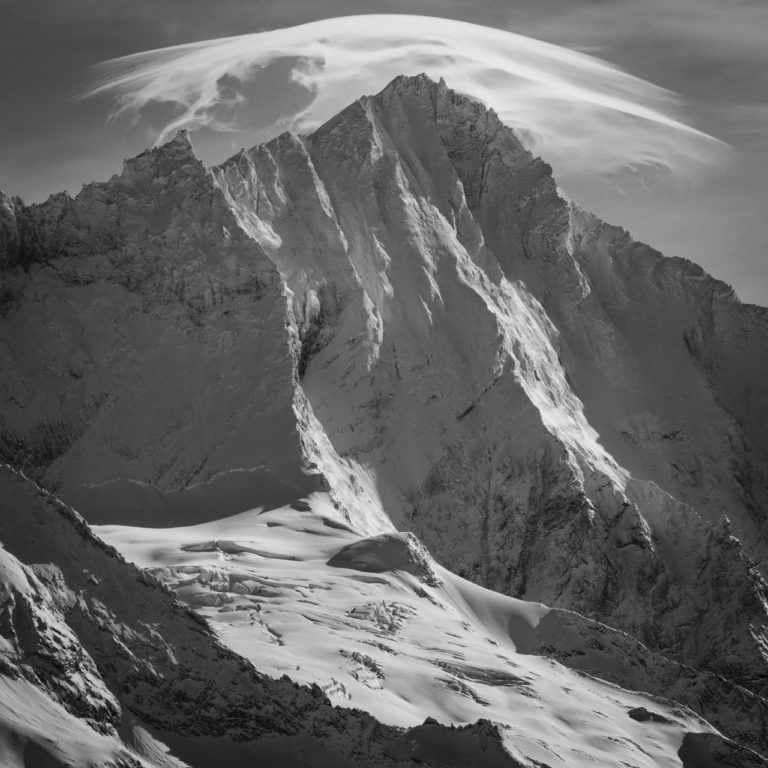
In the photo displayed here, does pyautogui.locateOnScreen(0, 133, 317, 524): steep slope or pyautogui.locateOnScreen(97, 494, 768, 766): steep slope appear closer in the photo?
pyautogui.locateOnScreen(97, 494, 768, 766): steep slope

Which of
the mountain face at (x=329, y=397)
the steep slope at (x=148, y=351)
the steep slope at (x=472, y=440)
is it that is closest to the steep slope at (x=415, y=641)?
the steep slope at (x=148, y=351)

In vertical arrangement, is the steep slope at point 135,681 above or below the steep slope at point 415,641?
above

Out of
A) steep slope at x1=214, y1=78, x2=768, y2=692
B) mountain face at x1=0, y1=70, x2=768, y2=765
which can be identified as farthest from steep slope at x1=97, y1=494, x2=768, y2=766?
steep slope at x1=214, y1=78, x2=768, y2=692

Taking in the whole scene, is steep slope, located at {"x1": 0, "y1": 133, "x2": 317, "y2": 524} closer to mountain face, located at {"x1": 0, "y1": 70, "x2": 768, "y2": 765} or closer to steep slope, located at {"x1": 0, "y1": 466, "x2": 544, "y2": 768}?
mountain face, located at {"x1": 0, "y1": 70, "x2": 768, "y2": 765}

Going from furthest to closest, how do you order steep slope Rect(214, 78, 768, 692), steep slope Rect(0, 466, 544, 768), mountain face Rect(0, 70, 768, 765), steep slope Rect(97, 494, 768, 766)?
steep slope Rect(214, 78, 768, 692), mountain face Rect(0, 70, 768, 765), steep slope Rect(97, 494, 768, 766), steep slope Rect(0, 466, 544, 768)

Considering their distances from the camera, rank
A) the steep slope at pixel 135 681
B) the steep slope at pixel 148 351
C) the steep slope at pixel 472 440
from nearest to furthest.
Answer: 1. the steep slope at pixel 135 681
2. the steep slope at pixel 148 351
3. the steep slope at pixel 472 440

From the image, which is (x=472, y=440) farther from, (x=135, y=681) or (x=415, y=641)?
(x=135, y=681)

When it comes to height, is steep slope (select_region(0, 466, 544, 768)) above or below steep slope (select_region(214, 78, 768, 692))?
above

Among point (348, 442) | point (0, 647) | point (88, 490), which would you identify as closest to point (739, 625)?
point (348, 442)

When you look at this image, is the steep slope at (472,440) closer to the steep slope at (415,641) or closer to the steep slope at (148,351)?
the steep slope at (148,351)

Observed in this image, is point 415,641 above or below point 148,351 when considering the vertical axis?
below

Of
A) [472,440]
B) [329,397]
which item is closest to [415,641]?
[329,397]

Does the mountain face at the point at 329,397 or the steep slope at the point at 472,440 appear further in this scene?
the steep slope at the point at 472,440
